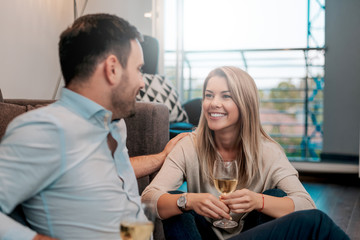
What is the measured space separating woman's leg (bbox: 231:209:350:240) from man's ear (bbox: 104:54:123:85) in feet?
1.96

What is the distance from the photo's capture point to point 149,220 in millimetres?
734

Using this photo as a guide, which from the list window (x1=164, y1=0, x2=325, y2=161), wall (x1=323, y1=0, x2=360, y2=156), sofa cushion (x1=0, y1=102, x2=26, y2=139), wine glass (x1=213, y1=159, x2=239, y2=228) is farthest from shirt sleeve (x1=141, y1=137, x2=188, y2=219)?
wall (x1=323, y1=0, x2=360, y2=156)

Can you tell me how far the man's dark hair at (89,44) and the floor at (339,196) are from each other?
6.82 ft

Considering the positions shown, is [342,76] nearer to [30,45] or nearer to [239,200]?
[30,45]

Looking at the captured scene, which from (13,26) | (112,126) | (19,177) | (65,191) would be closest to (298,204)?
(112,126)

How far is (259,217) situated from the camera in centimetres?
144

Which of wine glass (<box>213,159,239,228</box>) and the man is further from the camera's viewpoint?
wine glass (<box>213,159,239,228</box>)

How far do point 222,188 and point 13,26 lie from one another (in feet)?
7.11

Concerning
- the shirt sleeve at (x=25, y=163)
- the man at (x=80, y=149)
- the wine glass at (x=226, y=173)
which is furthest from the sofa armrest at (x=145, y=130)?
the shirt sleeve at (x=25, y=163)

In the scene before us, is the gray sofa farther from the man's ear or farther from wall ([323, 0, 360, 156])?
wall ([323, 0, 360, 156])

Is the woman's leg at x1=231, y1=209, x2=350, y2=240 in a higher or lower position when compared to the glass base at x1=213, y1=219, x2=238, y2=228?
higher

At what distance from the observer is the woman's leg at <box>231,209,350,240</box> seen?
1140 millimetres

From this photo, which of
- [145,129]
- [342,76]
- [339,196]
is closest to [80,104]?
[145,129]

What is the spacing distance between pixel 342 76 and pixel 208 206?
3731mm
